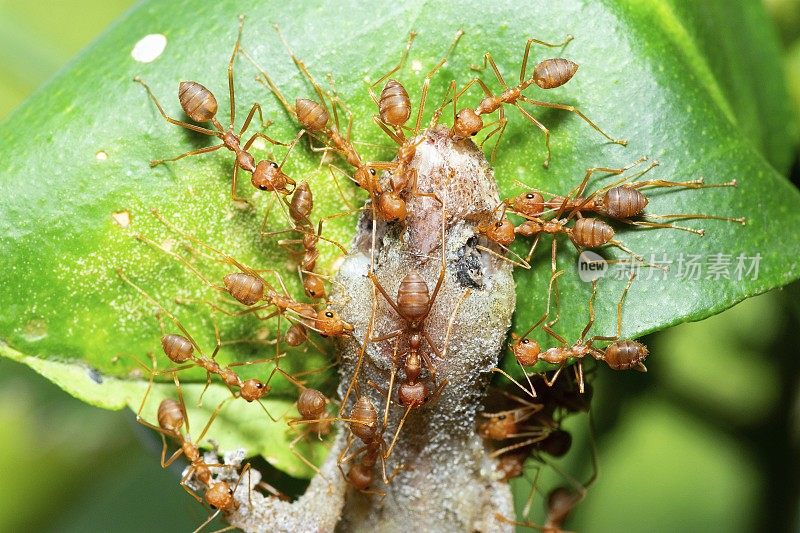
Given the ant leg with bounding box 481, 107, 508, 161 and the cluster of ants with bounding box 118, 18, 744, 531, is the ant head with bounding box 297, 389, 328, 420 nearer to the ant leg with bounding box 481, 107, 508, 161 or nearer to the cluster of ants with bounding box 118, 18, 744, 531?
the cluster of ants with bounding box 118, 18, 744, 531

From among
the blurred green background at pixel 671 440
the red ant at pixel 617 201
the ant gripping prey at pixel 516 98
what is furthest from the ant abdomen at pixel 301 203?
the blurred green background at pixel 671 440

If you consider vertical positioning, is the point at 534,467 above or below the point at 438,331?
below

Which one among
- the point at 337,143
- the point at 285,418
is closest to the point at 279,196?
the point at 337,143

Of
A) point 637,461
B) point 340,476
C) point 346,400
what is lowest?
point 637,461

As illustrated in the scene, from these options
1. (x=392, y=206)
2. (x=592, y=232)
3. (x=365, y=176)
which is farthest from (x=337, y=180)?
(x=592, y=232)

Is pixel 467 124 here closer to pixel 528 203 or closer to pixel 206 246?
pixel 528 203

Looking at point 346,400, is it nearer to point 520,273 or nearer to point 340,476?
point 340,476

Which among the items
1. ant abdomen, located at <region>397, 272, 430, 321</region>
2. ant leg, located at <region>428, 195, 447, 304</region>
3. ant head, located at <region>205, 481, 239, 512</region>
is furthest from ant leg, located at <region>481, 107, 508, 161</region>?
ant head, located at <region>205, 481, 239, 512</region>

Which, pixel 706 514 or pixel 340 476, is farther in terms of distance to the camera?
pixel 706 514
